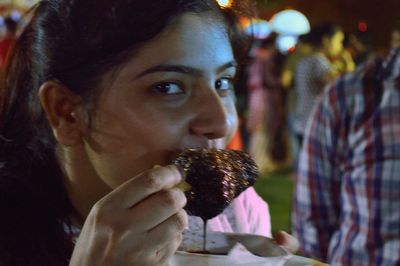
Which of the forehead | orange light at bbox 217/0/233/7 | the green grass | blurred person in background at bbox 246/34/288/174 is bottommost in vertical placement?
the green grass

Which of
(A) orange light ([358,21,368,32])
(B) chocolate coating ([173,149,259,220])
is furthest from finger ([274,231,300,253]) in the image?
(A) orange light ([358,21,368,32])

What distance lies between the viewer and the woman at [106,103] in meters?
1.14

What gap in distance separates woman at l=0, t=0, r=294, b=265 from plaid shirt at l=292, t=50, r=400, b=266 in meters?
1.34

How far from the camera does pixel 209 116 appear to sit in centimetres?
114

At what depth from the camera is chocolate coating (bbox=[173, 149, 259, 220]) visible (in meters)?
1.07

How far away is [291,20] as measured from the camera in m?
9.46

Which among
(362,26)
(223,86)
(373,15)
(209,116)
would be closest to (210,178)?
(209,116)

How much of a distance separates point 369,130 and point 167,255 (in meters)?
1.71

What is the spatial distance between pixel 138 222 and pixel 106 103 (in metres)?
0.31

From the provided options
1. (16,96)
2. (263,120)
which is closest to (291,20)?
(263,120)

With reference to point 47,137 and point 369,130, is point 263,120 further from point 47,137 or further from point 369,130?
point 47,137

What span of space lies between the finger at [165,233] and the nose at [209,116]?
20cm

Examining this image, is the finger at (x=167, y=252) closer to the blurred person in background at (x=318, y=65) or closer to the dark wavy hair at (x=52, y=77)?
the dark wavy hair at (x=52, y=77)

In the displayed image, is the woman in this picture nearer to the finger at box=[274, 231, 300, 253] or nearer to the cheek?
the cheek
